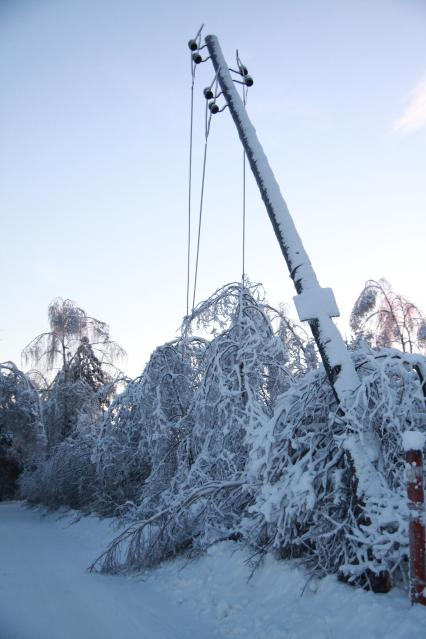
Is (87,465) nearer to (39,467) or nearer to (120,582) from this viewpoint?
(39,467)

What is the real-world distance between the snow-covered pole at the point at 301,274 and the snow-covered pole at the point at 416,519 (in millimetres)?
1188

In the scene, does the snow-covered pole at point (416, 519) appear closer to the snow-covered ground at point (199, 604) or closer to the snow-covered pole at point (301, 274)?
the snow-covered ground at point (199, 604)

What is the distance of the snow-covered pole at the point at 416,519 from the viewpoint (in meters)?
4.00

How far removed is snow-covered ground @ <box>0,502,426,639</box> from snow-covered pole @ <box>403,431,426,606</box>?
169 millimetres

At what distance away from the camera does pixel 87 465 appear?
15.8 meters

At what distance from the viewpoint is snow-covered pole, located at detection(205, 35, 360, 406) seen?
A: 527 cm

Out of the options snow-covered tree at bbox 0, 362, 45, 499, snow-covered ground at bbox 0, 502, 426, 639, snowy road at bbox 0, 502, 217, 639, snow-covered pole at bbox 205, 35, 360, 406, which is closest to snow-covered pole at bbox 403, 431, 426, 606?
snow-covered ground at bbox 0, 502, 426, 639

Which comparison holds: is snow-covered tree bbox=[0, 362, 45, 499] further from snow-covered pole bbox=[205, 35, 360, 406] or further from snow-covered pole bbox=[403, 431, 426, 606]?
snow-covered pole bbox=[403, 431, 426, 606]

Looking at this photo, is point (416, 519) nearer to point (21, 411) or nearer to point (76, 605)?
point (76, 605)

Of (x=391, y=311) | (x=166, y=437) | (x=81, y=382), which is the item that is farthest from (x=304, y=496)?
(x=81, y=382)

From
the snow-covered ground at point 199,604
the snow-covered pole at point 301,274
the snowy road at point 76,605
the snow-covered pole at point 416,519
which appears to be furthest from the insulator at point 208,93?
the snowy road at point 76,605

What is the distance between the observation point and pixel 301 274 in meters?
5.56

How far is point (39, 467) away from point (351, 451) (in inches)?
635

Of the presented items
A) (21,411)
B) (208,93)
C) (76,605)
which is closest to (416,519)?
(76,605)
